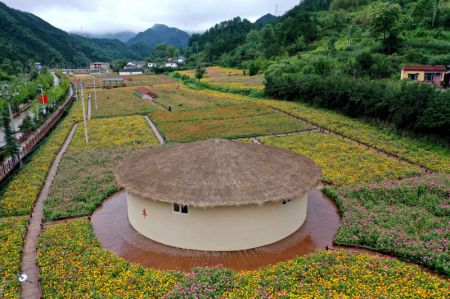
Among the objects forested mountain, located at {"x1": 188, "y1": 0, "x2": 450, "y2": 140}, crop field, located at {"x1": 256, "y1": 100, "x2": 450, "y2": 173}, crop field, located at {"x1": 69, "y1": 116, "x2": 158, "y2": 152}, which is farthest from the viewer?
crop field, located at {"x1": 69, "y1": 116, "x2": 158, "y2": 152}

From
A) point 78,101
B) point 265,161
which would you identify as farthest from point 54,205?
point 78,101

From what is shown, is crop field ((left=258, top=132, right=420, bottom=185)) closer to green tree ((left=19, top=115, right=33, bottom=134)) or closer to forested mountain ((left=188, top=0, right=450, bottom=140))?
forested mountain ((left=188, top=0, right=450, bottom=140))

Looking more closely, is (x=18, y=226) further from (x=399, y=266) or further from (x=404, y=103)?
(x=404, y=103)

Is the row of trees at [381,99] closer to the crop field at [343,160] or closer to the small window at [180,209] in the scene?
the crop field at [343,160]

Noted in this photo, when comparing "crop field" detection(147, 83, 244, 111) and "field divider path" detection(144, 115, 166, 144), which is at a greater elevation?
"crop field" detection(147, 83, 244, 111)

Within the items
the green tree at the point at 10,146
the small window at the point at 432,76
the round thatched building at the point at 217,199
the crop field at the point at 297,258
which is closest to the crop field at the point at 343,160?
the crop field at the point at 297,258

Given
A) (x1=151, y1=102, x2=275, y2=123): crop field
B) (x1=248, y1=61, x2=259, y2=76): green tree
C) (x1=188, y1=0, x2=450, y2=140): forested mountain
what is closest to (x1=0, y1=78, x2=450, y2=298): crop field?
(x1=188, y1=0, x2=450, y2=140): forested mountain

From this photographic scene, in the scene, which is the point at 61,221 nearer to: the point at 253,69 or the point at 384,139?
the point at 384,139
